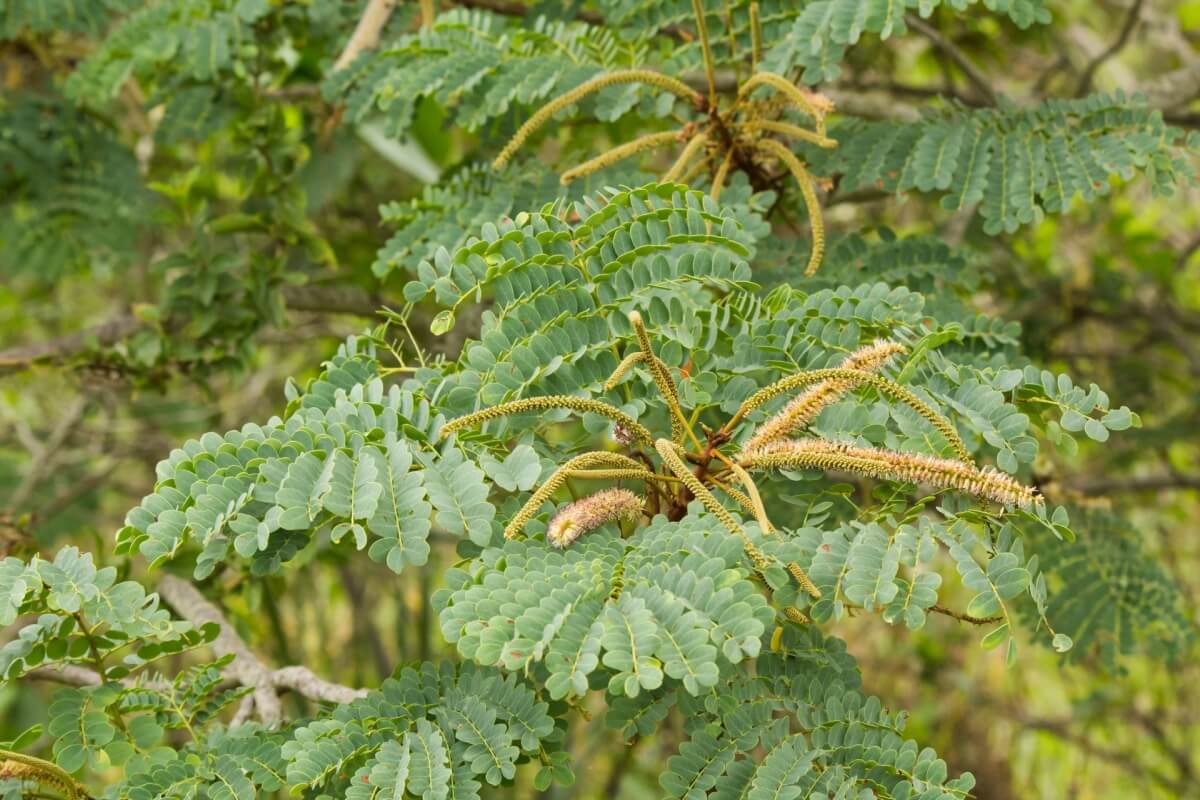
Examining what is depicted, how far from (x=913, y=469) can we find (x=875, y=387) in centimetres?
13

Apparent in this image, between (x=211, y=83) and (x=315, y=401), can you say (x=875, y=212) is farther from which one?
(x=315, y=401)

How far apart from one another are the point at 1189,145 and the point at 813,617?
0.99 meters

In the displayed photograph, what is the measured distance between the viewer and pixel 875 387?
1136mm

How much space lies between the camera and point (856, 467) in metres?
1.04

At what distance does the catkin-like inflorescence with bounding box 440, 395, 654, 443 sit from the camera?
3.59ft

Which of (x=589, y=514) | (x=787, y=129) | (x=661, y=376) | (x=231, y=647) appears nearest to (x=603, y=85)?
(x=787, y=129)

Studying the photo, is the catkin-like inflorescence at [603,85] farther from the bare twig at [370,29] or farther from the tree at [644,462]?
the bare twig at [370,29]

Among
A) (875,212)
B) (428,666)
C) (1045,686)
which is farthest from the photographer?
(1045,686)

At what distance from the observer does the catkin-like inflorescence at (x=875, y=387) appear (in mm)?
1062

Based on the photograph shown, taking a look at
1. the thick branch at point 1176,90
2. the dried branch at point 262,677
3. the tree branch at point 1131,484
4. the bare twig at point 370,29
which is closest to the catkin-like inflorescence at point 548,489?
the dried branch at point 262,677

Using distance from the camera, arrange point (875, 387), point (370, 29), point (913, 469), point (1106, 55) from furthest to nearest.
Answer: point (1106, 55)
point (370, 29)
point (875, 387)
point (913, 469)

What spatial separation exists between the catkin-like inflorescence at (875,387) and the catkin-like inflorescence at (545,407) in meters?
0.11

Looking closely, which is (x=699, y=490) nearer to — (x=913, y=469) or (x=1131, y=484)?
(x=913, y=469)

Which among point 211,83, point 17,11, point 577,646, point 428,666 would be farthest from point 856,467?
point 17,11
